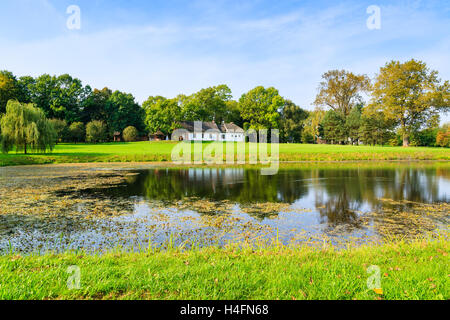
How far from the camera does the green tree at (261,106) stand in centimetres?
7444

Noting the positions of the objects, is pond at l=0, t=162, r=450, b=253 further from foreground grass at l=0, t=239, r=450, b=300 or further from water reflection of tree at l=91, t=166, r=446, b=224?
foreground grass at l=0, t=239, r=450, b=300

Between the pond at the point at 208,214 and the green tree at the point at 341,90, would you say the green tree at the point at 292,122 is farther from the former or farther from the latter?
the pond at the point at 208,214

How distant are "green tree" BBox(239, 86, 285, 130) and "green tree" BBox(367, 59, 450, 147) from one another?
89.6 feet

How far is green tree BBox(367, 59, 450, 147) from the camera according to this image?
47.8 metres

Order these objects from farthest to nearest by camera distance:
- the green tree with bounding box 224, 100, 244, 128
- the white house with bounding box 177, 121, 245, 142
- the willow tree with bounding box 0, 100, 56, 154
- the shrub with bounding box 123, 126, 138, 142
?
the green tree with bounding box 224, 100, 244, 128, the white house with bounding box 177, 121, 245, 142, the shrub with bounding box 123, 126, 138, 142, the willow tree with bounding box 0, 100, 56, 154

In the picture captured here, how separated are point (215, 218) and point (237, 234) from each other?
1821 mm

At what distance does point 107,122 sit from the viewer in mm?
76875

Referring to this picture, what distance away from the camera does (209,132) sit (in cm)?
7369

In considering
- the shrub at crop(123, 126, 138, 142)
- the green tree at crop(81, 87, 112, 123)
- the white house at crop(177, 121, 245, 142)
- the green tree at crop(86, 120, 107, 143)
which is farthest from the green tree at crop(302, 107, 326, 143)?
the green tree at crop(81, 87, 112, 123)

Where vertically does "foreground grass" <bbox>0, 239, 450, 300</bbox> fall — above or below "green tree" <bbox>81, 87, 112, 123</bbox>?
below

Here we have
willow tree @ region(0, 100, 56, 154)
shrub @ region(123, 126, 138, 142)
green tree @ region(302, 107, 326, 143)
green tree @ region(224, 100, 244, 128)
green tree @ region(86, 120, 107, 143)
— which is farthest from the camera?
green tree @ region(224, 100, 244, 128)

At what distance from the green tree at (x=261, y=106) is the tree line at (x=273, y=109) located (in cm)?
27

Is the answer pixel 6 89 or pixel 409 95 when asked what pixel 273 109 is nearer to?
pixel 409 95
